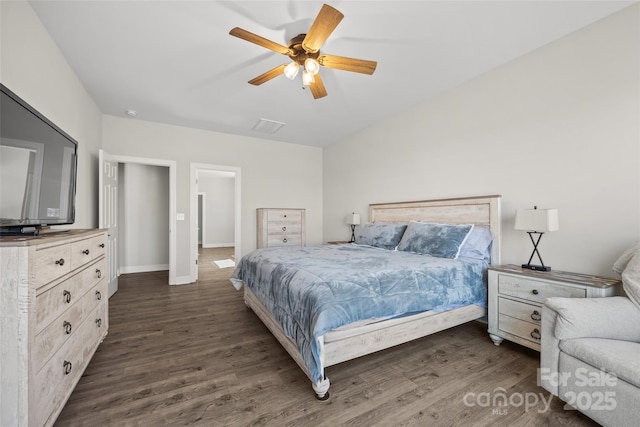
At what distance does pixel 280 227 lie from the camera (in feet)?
16.9

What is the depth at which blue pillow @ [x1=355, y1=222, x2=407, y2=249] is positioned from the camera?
340 centimetres

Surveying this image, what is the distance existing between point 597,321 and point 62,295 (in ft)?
9.74

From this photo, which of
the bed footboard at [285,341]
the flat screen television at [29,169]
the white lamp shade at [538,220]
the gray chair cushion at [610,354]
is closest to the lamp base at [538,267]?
the white lamp shade at [538,220]

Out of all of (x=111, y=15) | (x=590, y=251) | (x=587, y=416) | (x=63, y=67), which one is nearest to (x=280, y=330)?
(x=587, y=416)

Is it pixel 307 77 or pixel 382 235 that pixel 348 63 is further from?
pixel 382 235

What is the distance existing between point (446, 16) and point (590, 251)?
2237mm

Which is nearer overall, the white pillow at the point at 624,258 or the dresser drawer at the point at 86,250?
the dresser drawer at the point at 86,250

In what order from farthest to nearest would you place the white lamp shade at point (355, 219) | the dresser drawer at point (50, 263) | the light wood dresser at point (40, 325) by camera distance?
the white lamp shade at point (355, 219), the dresser drawer at point (50, 263), the light wood dresser at point (40, 325)

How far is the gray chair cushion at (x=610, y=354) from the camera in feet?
4.08

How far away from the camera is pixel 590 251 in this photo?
213 cm

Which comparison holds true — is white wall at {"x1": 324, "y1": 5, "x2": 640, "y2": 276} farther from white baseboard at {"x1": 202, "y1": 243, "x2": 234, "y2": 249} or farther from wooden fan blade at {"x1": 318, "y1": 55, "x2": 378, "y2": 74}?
white baseboard at {"x1": 202, "y1": 243, "x2": 234, "y2": 249}

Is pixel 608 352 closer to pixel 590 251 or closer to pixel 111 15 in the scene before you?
pixel 590 251

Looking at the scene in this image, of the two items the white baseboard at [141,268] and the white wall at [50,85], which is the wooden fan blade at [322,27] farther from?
the white baseboard at [141,268]

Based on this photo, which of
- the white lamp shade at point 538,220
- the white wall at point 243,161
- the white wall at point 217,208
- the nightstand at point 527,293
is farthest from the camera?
the white wall at point 217,208
